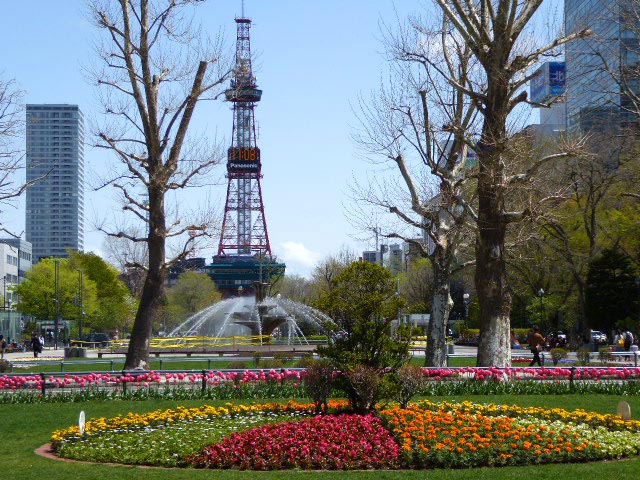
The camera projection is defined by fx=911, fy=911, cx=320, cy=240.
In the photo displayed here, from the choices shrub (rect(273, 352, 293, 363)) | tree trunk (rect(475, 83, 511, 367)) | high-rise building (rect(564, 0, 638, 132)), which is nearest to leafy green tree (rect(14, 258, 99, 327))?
high-rise building (rect(564, 0, 638, 132))

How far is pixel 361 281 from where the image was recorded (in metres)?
15.7

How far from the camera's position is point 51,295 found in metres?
72.8

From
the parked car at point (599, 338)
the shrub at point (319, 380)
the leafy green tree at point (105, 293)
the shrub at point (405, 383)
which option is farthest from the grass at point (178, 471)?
the leafy green tree at point (105, 293)

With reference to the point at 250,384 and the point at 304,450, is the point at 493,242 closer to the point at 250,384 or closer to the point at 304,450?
the point at 250,384

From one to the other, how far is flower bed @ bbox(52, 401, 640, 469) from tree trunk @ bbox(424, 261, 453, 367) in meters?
11.7

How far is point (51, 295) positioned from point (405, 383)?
6174 cm

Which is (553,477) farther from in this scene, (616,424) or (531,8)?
(531,8)

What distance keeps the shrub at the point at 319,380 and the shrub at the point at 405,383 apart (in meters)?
1.11

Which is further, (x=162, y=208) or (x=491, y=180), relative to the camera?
(x=162, y=208)

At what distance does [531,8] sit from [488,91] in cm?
212

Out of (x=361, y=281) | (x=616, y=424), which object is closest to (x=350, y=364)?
(x=361, y=281)

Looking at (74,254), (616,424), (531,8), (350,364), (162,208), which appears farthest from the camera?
(74,254)

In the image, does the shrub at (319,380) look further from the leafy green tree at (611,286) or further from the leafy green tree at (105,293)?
the leafy green tree at (105,293)

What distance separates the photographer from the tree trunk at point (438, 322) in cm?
2691
